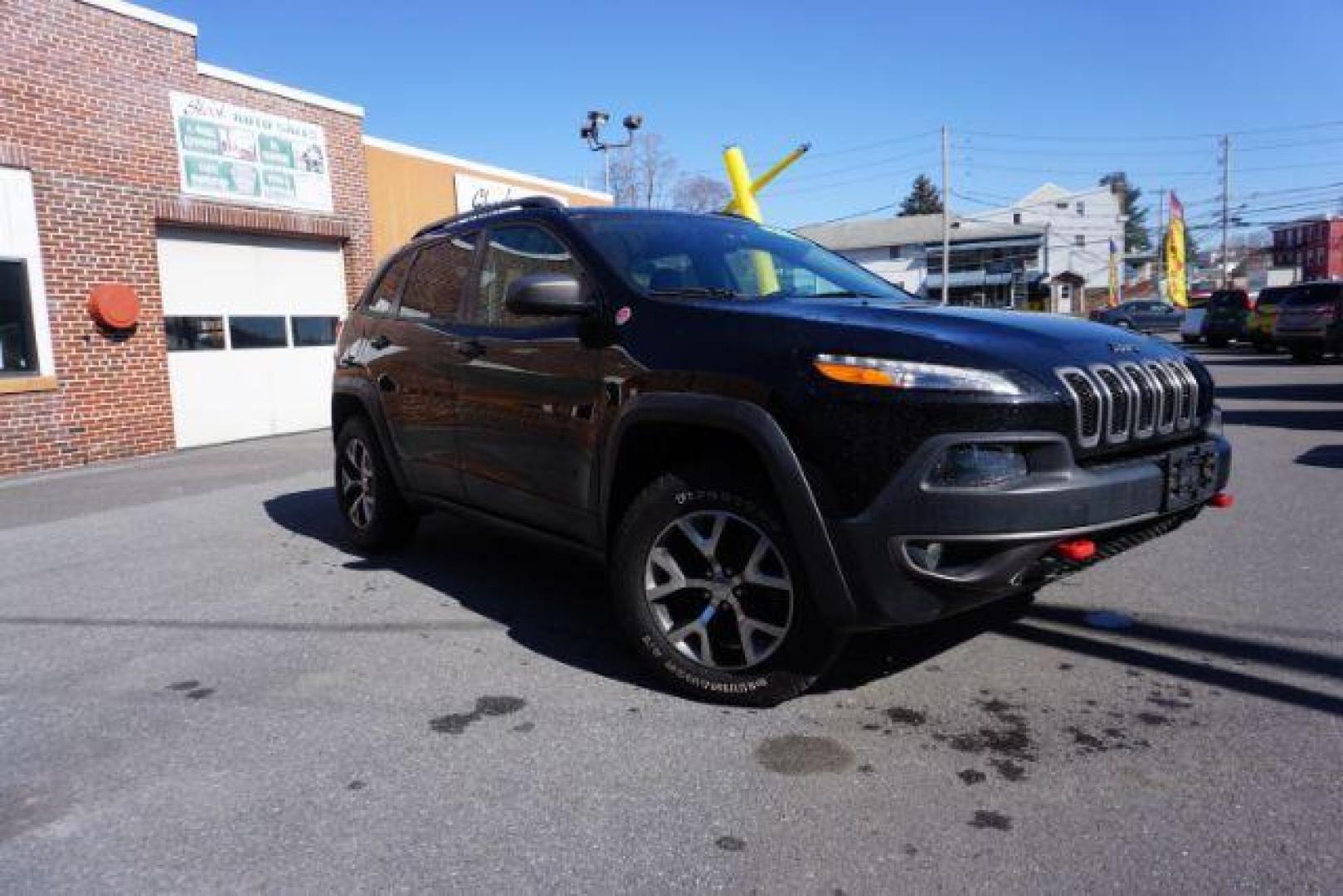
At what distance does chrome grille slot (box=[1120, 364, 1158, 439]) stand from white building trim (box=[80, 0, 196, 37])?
12.0 meters

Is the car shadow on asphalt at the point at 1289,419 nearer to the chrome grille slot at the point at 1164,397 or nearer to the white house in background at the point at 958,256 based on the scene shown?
the chrome grille slot at the point at 1164,397

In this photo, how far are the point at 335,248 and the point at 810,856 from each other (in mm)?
13500

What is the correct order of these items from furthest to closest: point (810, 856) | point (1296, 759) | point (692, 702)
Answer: point (692, 702)
point (1296, 759)
point (810, 856)

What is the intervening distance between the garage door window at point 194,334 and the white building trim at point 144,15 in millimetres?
3519

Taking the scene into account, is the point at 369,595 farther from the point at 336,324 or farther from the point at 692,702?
the point at 336,324

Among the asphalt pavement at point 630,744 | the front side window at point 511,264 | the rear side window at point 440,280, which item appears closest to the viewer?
the asphalt pavement at point 630,744

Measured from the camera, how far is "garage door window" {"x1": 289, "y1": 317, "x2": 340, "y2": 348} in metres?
13.4

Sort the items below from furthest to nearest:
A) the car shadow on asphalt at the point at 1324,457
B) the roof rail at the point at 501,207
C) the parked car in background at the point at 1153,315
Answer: the parked car in background at the point at 1153,315
the car shadow on asphalt at the point at 1324,457
the roof rail at the point at 501,207

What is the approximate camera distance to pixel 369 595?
4.74 meters

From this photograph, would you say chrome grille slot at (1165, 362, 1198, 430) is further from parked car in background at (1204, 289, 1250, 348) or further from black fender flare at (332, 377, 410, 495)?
parked car in background at (1204, 289, 1250, 348)

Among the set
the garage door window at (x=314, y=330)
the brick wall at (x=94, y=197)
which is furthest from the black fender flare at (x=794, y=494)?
the garage door window at (x=314, y=330)

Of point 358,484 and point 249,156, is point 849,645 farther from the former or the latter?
point 249,156

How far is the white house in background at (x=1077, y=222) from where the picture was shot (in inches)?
2859

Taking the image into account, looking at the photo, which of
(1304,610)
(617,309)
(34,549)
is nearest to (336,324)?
(34,549)
